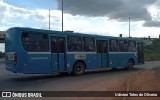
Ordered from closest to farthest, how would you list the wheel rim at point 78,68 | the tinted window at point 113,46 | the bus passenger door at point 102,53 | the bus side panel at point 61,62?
the bus side panel at point 61,62 < the wheel rim at point 78,68 < the bus passenger door at point 102,53 < the tinted window at point 113,46

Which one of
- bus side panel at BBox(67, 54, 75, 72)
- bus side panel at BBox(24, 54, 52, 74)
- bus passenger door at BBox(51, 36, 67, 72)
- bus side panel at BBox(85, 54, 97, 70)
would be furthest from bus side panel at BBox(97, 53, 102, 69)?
bus side panel at BBox(24, 54, 52, 74)

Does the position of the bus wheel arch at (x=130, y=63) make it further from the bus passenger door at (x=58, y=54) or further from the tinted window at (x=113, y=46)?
the bus passenger door at (x=58, y=54)

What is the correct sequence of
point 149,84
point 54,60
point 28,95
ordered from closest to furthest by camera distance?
point 28,95, point 149,84, point 54,60

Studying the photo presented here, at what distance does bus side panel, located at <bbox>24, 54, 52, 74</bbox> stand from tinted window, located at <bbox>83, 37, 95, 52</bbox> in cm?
378

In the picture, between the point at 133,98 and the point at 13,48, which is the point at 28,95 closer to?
the point at 133,98

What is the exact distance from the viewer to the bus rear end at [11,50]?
19109mm

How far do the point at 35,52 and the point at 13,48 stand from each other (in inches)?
49.0

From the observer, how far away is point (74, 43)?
22578 millimetres

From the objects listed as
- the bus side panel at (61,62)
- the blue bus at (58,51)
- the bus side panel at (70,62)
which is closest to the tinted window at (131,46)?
the blue bus at (58,51)

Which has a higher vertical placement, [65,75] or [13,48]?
[13,48]

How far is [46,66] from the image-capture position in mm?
20297

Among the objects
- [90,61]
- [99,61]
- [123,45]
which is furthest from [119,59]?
[90,61]

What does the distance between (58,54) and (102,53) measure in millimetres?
5026

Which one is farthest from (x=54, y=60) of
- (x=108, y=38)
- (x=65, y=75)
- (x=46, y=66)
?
(x=108, y=38)
